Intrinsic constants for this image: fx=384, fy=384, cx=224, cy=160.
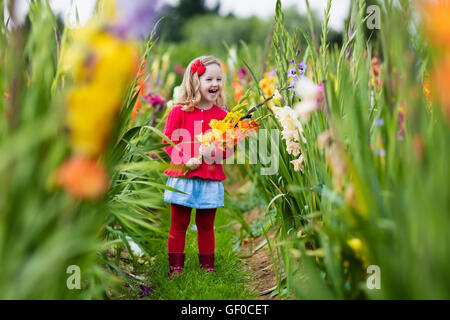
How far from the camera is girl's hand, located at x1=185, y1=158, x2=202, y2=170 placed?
2.18 meters

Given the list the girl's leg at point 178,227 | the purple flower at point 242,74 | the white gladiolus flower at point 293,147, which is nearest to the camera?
the white gladiolus flower at point 293,147

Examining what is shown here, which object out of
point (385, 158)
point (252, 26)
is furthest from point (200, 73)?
point (252, 26)

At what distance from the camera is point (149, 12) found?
2.80ft

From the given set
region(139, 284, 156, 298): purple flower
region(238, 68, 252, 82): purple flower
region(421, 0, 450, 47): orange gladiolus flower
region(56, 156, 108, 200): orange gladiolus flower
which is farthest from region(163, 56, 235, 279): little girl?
region(238, 68, 252, 82): purple flower

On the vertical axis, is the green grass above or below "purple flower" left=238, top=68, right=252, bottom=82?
below

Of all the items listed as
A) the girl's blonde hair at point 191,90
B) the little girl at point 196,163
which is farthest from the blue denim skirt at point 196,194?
the girl's blonde hair at point 191,90

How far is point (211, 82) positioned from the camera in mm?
2301

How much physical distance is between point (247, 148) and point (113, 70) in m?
1.73

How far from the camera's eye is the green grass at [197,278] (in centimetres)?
196

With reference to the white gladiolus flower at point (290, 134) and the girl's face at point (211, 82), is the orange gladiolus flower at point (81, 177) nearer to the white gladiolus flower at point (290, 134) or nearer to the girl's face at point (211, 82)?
the white gladiolus flower at point (290, 134)

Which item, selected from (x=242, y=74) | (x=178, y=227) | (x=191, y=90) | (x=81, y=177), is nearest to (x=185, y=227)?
(x=178, y=227)

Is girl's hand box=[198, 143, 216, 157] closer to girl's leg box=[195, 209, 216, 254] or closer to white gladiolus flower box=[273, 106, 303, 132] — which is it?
girl's leg box=[195, 209, 216, 254]

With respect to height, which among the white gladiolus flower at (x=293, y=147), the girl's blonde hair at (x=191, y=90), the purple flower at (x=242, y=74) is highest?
the purple flower at (x=242, y=74)
